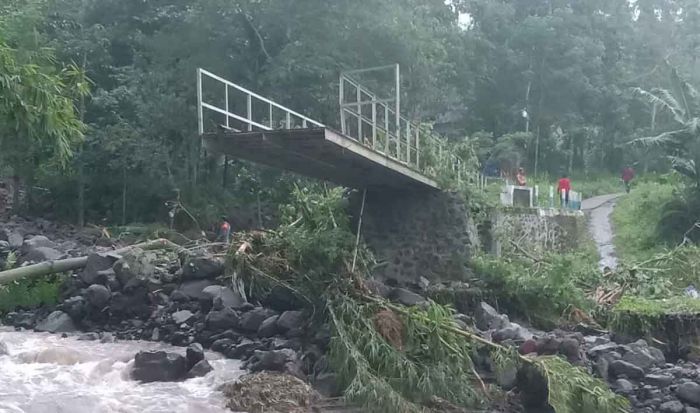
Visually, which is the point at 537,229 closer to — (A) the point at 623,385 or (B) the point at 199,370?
(A) the point at 623,385

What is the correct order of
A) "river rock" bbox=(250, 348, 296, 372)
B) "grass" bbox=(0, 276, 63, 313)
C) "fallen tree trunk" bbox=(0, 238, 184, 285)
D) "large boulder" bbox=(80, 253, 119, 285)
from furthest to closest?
"grass" bbox=(0, 276, 63, 313) → "large boulder" bbox=(80, 253, 119, 285) → "fallen tree trunk" bbox=(0, 238, 184, 285) → "river rock" bbox=(250, 348, 296, 372)

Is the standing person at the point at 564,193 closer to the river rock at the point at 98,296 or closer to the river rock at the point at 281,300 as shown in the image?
the river rock at the point at 281,300

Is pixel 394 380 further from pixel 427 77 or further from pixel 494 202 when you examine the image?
pixel 427 77

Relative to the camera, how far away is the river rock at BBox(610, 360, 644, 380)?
12.2 meters

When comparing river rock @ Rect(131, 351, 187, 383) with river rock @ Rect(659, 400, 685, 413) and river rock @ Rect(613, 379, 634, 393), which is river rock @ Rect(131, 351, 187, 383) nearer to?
river rock @ Rect(613, 379, 634, 393)

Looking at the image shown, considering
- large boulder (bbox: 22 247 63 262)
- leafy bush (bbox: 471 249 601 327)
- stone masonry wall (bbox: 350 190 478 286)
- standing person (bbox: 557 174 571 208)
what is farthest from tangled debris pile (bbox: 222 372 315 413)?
standing person (bbox: 557 174 571 208)

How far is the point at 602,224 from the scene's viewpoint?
29547 mm

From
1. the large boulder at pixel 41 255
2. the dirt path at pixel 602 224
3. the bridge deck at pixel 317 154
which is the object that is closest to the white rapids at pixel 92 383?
the bridge deck at pixel 317 154

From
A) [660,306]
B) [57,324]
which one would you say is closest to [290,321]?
[57,324]

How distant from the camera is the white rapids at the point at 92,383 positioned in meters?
10.3

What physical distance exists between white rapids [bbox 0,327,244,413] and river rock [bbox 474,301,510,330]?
181 inches

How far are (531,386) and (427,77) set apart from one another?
797 inches

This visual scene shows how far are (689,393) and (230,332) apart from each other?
22.5 feet

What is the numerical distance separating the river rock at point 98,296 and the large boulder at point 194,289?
50.7 inches
